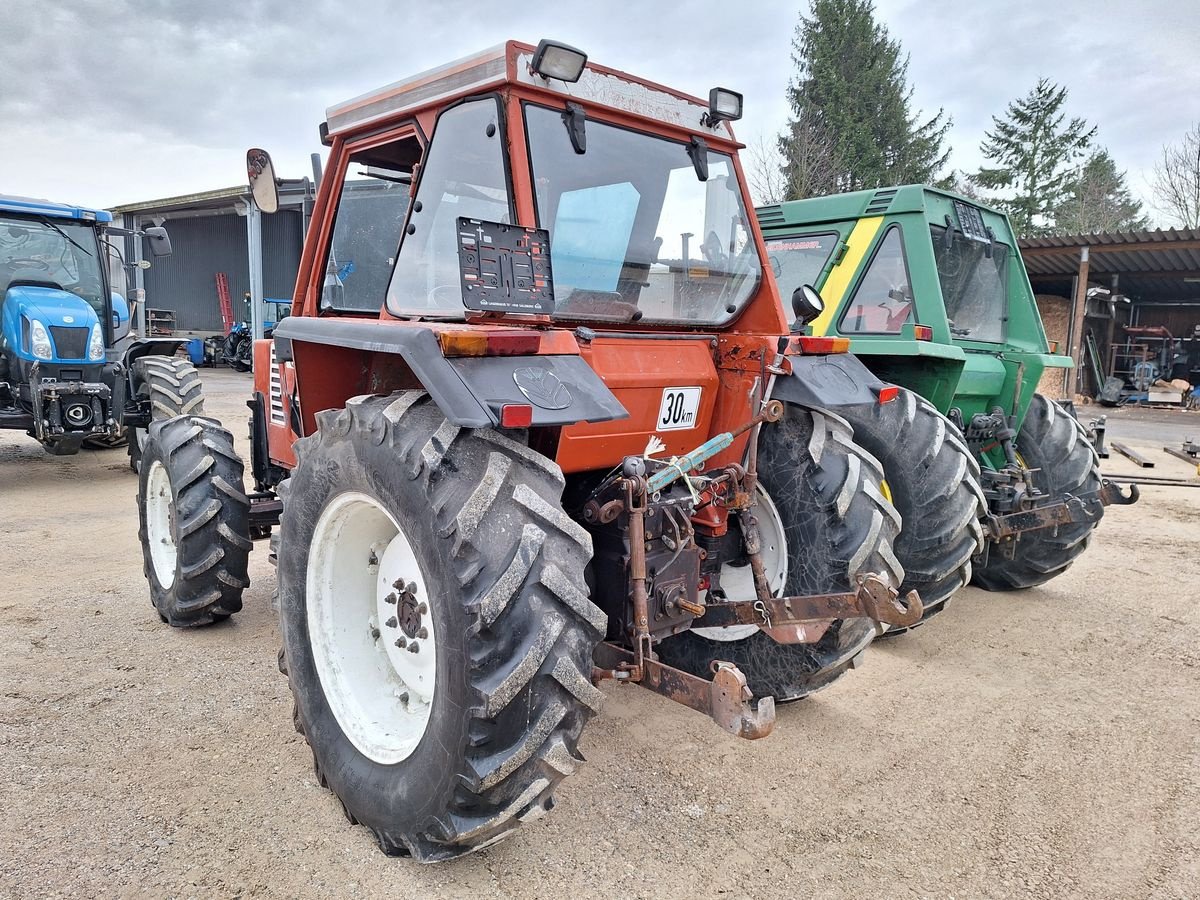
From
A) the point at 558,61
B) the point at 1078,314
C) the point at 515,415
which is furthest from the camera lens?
the point at 1078,314

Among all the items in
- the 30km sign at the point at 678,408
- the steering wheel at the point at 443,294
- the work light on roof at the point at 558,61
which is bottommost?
the 30km sign at the point at 678,408

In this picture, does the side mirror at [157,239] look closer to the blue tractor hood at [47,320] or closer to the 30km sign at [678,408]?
the blue tractor hood at [47,320]

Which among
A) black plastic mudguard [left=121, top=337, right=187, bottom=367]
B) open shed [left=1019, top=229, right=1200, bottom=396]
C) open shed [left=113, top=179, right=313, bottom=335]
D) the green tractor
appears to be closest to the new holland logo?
the green tractor

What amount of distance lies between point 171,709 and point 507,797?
1842mm

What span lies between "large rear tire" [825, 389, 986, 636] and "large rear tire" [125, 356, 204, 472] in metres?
5.56

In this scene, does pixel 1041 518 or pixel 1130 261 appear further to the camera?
pixel 1130 261

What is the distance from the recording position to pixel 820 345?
2.99m

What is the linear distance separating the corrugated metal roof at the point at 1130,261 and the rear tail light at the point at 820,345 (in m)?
12.9

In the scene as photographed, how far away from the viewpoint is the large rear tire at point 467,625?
2000 millimetres

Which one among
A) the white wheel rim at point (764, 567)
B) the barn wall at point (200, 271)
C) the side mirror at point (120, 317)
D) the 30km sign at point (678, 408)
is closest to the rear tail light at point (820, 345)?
the 30km sign at point (678, 408)

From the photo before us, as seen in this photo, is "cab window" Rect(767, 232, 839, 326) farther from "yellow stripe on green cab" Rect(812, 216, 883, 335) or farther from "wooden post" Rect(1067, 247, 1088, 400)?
"wooden post" Rect(1067, 247, 1088, 400)

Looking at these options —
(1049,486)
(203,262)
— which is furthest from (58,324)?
(203,262)

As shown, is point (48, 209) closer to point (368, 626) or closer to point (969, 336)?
point (368, 626)

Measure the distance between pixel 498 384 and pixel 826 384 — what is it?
1.29 m
